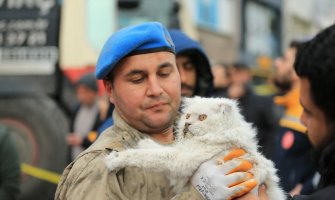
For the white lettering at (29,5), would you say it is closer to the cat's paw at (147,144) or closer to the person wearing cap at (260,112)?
the person wearing cap at (260,112)

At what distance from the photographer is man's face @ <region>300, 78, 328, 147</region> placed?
6.40 feet

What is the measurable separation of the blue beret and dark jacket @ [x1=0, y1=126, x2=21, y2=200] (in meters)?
1.90

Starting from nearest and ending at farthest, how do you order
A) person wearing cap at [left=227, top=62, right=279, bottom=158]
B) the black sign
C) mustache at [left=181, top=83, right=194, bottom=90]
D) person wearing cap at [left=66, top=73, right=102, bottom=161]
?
mustache at [left=181, top=83, right=194, bottom=90] < person wearing cap at [left=227, top=62, right=279, bottom=158] < person wearing cap at [left=66, top=73, right=102, bottom=161] < the black sign

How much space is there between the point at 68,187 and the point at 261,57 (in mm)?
17808

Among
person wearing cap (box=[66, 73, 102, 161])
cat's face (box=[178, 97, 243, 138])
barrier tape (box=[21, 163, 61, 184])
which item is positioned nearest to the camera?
cat's face (box=[178, 97, 243, 138])

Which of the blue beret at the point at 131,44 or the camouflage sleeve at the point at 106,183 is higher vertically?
the blue beret at the point at 131,44

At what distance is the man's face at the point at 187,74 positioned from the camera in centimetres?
362

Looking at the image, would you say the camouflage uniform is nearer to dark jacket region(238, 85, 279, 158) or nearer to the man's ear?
the man's ear

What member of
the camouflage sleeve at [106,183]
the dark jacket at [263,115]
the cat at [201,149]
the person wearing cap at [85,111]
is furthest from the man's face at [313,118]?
the person wearing cap at [85,111]

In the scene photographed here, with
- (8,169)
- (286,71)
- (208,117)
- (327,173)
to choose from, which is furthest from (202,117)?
(286,71)

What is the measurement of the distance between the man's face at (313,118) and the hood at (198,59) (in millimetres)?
1664

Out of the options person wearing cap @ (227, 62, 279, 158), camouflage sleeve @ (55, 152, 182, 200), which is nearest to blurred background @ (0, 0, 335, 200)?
person wearing cap @ (227, 62, 279, 158)

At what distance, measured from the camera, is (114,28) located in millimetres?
7656

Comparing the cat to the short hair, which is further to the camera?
the cat
